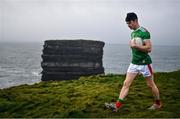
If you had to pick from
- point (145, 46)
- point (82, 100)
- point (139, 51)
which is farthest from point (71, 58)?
point (145, 46)

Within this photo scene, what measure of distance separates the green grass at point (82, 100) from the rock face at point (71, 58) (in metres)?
56.5

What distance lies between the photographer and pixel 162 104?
10.3 m

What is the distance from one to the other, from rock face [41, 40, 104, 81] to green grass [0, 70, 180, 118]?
56.5 m

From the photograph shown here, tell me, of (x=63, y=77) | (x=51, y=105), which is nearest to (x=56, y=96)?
(x=51, y=105)

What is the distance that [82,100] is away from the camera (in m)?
11.0

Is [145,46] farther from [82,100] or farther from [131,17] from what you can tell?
[82,100]

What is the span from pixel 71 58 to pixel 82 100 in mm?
62292

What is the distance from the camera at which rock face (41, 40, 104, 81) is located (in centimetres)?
7150

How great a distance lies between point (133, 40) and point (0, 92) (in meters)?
6.58

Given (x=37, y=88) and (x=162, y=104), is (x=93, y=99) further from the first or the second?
(x=37, y=88)

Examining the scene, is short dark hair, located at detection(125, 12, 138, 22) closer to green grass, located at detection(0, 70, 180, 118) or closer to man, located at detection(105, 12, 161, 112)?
man, located at detection(105, 12, 161, 112)

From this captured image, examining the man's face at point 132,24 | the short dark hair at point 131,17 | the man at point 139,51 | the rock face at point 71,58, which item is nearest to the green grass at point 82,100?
the man at point 139,51

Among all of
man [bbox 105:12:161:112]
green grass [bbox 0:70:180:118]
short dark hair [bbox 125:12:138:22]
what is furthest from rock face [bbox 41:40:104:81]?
short dark hair [bbox 125:12:138:22]

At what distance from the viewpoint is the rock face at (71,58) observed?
235 feet
